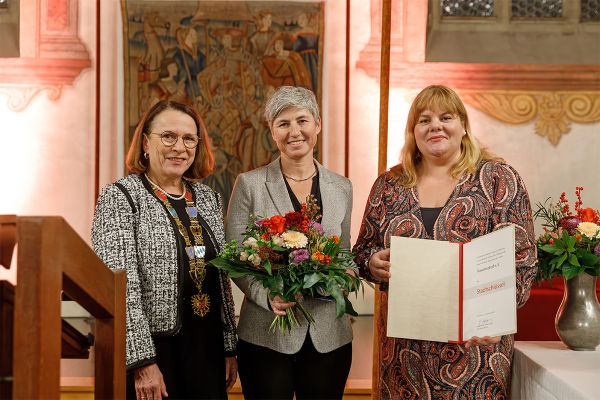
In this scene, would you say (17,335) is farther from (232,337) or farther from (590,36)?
(590,36)

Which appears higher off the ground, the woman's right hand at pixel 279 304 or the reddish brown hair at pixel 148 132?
the reddish brown hair at pixel 148 132

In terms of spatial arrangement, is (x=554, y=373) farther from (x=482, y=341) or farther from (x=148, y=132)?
(x=148, y=132)

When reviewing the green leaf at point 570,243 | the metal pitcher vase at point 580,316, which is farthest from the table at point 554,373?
the green leaf at point 570,243

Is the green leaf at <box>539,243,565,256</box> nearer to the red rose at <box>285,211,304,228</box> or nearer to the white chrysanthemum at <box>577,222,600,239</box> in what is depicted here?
the white chrysanthemum at <box>577,222,600,239</box>

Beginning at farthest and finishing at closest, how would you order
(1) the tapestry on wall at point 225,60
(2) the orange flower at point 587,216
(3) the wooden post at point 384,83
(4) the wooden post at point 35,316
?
(1) the tapestry on wall at point 225,60 < (3) the wooden post at point 384,83 < (2) the orange flower at point 587,216 < (4) the wooden post at point 35,316

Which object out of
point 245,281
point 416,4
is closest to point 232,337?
point 245,281

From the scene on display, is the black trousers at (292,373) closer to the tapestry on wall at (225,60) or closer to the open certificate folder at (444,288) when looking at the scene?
the open certificate folder at (444,288)

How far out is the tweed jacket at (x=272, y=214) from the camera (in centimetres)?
300

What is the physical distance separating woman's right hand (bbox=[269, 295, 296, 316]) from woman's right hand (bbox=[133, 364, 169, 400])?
0.51 metres

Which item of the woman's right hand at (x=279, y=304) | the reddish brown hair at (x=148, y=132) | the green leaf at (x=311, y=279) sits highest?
the reddish brown hair at (x=148, y=132)

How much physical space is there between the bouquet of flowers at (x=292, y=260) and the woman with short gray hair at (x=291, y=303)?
14cm

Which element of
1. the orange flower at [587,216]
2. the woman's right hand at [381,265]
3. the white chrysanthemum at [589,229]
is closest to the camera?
the woman's right hand at [381,265]

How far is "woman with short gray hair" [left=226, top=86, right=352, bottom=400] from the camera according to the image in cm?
300

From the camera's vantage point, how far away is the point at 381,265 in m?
2.86
